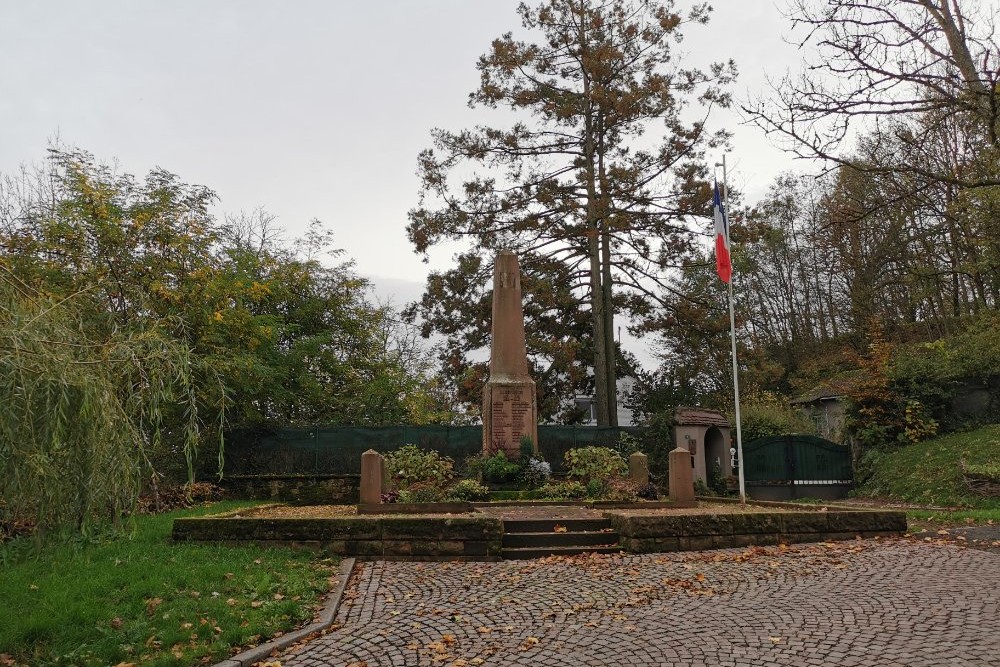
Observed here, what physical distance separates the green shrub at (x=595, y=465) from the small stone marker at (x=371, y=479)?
523 cm

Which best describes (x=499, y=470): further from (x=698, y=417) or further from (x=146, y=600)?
(x=146, y=600)

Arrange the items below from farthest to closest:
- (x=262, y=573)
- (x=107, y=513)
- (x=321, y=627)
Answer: (x=262, y=573)
(x=321, y=627)
(x=107, y=513)

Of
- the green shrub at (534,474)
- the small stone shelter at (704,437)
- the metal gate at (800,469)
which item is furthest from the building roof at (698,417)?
the green shrub at (534,474)

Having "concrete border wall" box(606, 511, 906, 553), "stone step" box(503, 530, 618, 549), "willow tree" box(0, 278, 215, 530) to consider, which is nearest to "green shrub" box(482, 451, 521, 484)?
"concrete border wall" box(606, 511, 906, 553)

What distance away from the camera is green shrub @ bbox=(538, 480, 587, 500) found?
46.0 feet

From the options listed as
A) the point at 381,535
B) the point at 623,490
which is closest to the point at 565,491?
the point at 623,490

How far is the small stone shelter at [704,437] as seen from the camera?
18.9 metres

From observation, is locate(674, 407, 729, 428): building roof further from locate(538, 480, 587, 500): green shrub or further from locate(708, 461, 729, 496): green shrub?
locate(538, 480, 587, 500): green shrub

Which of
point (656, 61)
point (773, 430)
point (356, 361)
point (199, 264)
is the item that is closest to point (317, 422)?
point (356, 361)

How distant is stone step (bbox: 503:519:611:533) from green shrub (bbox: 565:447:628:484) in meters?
4.75

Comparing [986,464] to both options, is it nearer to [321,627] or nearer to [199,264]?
[321,627]

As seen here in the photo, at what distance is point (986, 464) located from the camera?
1518 cm

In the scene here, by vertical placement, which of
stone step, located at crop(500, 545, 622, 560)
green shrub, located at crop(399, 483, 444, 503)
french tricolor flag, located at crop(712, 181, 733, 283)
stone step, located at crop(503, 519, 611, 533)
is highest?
french tricolor flag, located at crop(712, 181, 733, 283)

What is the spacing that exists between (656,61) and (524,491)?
52.0 ft
